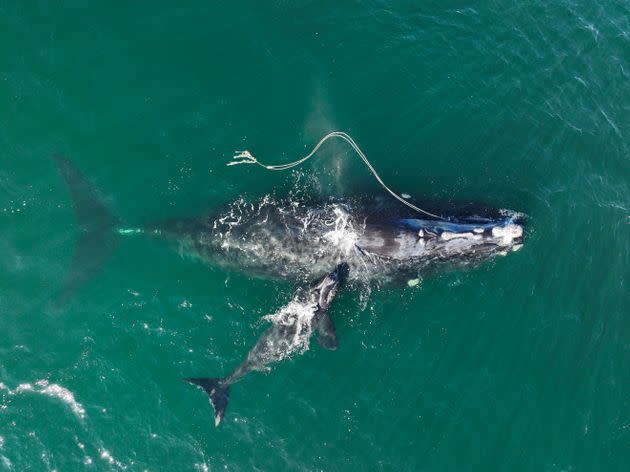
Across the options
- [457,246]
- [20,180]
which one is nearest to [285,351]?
[457,246]

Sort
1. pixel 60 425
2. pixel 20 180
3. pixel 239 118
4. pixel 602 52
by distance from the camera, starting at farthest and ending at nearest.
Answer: pixel 602 52
pixel 239 118
pixel 20 180
pixel 60 425

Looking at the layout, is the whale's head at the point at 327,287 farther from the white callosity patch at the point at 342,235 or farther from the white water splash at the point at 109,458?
the white water splash at the point at 109,458

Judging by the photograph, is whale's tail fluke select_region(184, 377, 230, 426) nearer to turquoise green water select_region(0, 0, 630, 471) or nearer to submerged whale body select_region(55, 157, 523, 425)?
turquoise green water select_region(0, 0, 630, 471)

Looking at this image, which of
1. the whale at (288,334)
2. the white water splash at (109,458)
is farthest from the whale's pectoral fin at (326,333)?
the white water splash at (109,458)

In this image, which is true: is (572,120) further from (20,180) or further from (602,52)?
(20,180)

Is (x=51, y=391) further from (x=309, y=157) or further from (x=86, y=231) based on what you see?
(x=309, y=157)

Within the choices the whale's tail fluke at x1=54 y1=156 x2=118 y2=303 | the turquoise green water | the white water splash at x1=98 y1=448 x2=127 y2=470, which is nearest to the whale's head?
the turquoise green water
